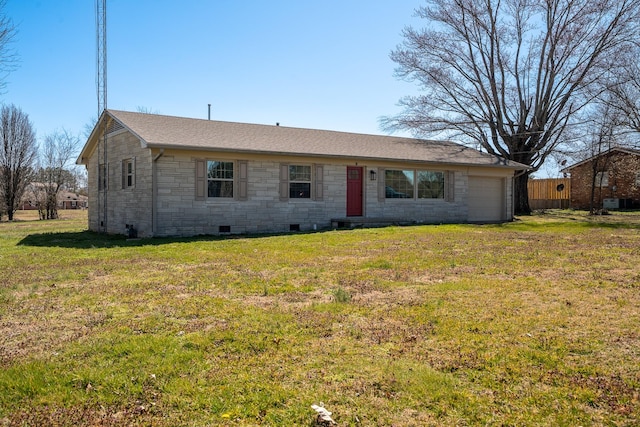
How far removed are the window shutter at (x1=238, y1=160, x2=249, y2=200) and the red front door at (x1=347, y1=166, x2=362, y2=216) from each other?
391 centimetres

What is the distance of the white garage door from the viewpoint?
19.6 metres

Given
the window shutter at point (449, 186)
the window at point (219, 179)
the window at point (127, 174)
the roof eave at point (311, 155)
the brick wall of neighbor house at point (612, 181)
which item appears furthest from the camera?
the brick wall of neighbor house at point (612, 181)

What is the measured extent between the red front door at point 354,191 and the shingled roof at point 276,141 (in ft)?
2.23

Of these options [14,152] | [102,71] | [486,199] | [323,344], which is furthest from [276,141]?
[14,152]

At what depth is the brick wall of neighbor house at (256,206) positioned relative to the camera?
43.0ft

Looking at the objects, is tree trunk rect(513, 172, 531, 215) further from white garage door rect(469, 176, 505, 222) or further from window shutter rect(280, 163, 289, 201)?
window shutter rect(280, 163, 289, 201)

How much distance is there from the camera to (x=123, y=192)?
48.2 feet

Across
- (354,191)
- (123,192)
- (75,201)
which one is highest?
(75,201)

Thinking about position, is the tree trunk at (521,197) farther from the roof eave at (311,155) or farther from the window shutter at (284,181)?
the window shutter at (284,181)

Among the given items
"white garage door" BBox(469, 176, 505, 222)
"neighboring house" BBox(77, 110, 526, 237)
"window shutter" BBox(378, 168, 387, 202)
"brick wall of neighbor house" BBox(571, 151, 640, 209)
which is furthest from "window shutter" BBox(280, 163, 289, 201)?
"brick wall of neighbor house" BBox(571, 151, 640, 209)

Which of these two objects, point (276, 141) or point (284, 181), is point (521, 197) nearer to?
point (276, 141)

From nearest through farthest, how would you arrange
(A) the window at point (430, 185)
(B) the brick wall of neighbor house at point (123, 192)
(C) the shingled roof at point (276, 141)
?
(B) the brick wall of neighbor house at point (123, 192) < (C) the shingled roof at point (276, 141) < (A) the window at point (430, 185)

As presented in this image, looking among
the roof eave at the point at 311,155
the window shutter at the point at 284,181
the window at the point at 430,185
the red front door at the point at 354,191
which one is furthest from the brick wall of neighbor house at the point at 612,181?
the window shutter at the point at 284,181

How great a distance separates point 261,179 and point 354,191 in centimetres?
367
